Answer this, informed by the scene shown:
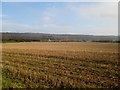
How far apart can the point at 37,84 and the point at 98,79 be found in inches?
132

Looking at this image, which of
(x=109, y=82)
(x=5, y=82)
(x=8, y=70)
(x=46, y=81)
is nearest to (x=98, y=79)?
(x=109, y=82)

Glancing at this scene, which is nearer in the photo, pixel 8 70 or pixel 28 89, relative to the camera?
pixel 28 89

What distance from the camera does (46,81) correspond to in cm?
1290

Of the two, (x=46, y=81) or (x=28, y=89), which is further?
(x=46, y=81)

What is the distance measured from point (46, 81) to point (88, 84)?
216 centimetres

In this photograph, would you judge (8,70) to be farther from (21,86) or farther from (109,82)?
(109,82)

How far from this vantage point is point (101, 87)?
11.7 m

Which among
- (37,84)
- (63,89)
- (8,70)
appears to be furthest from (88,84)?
(8,70)

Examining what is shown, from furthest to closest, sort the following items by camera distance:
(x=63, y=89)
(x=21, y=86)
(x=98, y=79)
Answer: (x=98, y=79)
(x=21, y=86)
(x=63, y=89)

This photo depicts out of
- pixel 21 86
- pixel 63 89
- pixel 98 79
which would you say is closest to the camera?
pixel 63 89

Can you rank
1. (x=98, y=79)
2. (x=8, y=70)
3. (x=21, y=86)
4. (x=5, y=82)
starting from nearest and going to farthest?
(x=21, y=86)
(x=5, y=82)
(x=98, y=79)
(x=8, y=70)

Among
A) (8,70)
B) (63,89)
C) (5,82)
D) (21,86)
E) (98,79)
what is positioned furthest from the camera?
(8,70)

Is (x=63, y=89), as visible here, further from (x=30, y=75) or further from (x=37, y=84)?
(x=30, y=75)

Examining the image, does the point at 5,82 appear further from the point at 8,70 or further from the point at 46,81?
the point at 8,70
